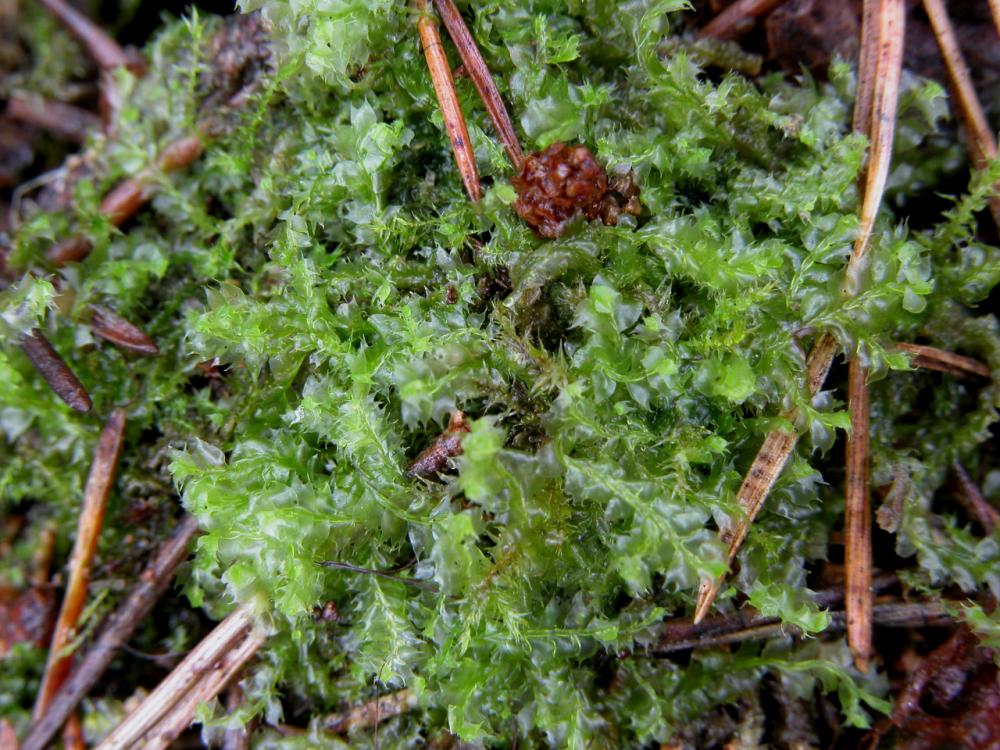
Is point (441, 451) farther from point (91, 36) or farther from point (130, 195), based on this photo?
point (91, 36)

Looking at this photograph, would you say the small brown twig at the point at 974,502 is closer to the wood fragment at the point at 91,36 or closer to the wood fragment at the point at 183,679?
the wood fragment at the point at 183,679

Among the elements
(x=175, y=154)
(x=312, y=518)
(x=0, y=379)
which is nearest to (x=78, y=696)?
(x=0, y=379)

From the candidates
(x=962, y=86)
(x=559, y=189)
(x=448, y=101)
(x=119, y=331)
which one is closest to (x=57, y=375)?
(x=119, y=331)

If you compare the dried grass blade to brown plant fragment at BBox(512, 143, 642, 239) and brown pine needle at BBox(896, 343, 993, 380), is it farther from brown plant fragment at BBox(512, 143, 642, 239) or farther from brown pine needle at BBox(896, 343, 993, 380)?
brown plant fragment at BBox(512, 143, 642, 239)

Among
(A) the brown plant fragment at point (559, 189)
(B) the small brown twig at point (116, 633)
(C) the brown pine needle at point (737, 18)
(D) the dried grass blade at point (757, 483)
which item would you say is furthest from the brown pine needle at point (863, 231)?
(B) the small brown twig at point (116, 633)

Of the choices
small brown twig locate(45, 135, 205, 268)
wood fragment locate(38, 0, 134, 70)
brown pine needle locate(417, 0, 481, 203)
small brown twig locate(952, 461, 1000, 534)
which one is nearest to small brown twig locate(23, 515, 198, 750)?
small brown twig locate(45, 135, 205, 268)

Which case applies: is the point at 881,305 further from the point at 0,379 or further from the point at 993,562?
the point at 0,379
